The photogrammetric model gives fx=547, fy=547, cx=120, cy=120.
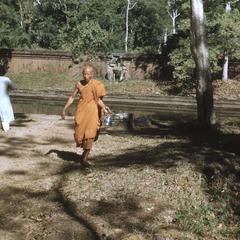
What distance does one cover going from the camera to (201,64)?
13.5 m

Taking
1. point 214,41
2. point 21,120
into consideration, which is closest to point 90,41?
point 214,41

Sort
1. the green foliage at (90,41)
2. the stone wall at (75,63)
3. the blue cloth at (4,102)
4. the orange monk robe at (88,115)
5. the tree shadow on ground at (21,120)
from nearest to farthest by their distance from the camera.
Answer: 1. the orange monk robe at (88,115)
2. the blue cloth at (4,102)
3. the tree shadow on ground at (21,120)
4. the stone wall at (75,63)
5. the green foliage at (90,41)

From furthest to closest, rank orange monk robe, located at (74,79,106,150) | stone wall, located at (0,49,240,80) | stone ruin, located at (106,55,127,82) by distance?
stone wall, located at (0,49,240,80), stone ruin, located at (106,55,127,82), orange monk robe, located at (74,79,106,150)

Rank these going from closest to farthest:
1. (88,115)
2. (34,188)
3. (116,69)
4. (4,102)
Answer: (34,188)
(88,115)
(4,102)
(116,69)

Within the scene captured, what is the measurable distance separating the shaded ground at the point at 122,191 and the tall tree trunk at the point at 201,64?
2514mm

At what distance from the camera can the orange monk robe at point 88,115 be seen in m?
8.76

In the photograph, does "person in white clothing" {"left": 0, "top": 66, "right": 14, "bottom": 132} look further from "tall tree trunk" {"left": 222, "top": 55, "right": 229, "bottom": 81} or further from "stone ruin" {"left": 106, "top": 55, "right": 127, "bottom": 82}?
"stone ruin" {"left": 106, "top": 55, "right": 127, "bottom": 82}

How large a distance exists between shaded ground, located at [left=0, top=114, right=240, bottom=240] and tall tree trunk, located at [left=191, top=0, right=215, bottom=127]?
251 centimetres

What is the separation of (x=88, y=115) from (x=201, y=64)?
5.52m

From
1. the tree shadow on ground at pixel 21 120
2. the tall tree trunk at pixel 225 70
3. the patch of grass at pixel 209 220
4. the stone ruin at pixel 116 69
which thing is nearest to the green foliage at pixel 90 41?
the stone ruin at pixel 116 69

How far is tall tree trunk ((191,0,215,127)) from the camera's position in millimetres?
13195

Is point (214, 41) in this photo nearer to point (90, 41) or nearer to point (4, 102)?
point (90, 41)

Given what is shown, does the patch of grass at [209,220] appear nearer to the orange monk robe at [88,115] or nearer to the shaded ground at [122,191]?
the shaded ground at [122,191]

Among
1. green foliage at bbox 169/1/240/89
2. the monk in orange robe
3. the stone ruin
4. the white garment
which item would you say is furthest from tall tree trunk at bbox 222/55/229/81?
the monk in orange robe
